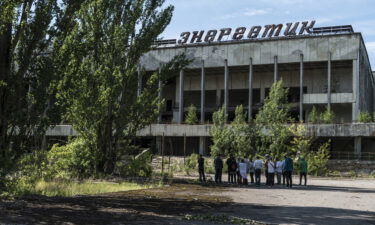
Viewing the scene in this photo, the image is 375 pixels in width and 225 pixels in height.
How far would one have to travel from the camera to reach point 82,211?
10297mm

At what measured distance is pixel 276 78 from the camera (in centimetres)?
5353

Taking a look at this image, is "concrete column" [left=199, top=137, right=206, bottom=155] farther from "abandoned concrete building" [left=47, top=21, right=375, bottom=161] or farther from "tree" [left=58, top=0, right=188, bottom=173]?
"tree" [left=58, top=0, right=188, bottom=173]

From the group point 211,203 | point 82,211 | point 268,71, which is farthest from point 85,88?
point 268,71

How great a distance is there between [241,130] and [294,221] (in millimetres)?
28162

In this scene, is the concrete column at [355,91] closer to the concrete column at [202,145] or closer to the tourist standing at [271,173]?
the concrete column at [202,145]

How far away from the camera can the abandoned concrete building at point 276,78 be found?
50.9m

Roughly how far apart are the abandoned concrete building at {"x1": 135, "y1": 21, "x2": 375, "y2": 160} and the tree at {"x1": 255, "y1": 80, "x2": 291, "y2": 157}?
7.50 m

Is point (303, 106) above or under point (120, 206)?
above

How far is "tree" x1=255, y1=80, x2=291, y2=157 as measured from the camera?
35469 mm

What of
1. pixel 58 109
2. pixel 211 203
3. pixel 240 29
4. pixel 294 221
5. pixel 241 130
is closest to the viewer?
pixel 294 221

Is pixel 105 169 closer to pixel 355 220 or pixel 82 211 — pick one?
pixel 82 211

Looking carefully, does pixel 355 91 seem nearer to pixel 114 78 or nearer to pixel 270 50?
pixel 270 50

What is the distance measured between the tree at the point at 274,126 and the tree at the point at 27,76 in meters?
23.7

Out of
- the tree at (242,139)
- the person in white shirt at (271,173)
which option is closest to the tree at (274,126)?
the tree at (242,139)
